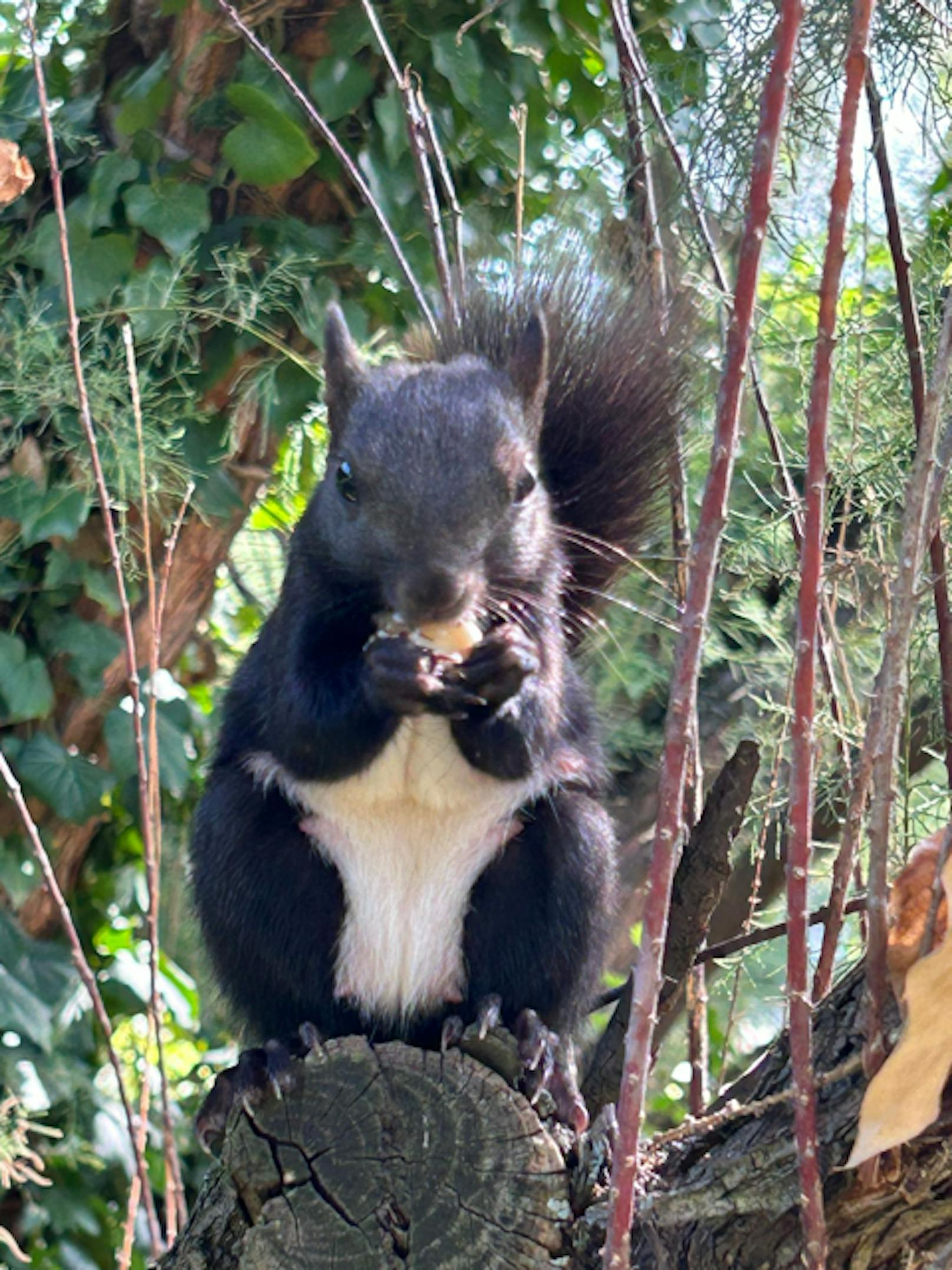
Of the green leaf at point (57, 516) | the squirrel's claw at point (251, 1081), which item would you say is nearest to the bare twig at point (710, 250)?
the squirrel's claw at point (251, 1081)

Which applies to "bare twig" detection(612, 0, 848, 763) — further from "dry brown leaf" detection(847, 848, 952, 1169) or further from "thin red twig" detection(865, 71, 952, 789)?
"dry brown leaf" detection(847, 848, 952, 1169)

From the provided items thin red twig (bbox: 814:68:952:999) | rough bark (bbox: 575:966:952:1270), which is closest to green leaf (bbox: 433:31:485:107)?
thin red twig (bbox: 814:68:952:999)

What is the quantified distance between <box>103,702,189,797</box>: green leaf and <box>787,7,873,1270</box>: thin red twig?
2.04 m

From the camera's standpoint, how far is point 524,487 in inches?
88.1

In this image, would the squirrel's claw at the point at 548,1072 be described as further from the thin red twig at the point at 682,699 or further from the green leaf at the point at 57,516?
the green leaf at the point at 57,516

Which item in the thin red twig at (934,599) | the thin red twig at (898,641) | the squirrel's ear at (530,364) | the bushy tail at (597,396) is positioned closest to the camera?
the thin red twig at (898,641)

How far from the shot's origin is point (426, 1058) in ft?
6.24

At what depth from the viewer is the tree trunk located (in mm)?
1561

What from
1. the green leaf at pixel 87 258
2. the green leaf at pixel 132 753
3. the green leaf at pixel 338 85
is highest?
the green leaf at pixel 338 85

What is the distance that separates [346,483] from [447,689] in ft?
1.05

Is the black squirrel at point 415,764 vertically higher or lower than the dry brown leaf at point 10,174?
lower

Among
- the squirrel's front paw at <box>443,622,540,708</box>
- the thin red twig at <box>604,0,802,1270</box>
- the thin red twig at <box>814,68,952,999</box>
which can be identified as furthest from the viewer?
the squirrel's front paw at <box>443,622,540,708</box>

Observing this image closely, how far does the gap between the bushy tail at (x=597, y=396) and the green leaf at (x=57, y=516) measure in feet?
2.76

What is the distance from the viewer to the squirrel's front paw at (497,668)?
6.84 ft
